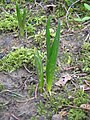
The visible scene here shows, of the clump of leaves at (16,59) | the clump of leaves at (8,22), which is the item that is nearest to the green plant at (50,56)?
the clump of leaves at (16,59)

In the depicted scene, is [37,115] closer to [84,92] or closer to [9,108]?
Answer: [9,108]

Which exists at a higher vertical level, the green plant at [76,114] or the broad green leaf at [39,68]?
the broad green leaf at [39,68]

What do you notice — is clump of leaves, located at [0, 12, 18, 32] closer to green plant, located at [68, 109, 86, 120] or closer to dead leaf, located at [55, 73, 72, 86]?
dead leaf, located at [55, 73, 72, 86]

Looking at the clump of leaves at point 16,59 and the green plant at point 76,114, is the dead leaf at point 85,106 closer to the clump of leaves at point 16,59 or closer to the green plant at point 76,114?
the green plant at point 76,114

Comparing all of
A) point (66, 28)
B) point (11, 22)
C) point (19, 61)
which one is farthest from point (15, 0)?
point (19, 61)

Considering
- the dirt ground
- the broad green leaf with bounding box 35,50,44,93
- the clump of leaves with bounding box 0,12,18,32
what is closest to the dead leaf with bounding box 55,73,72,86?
the dirt ground

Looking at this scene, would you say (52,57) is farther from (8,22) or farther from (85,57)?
(8,22)
